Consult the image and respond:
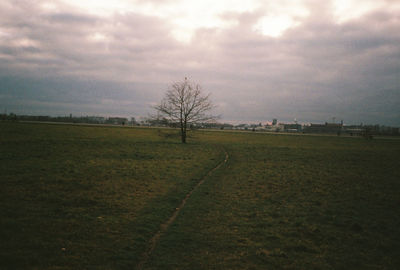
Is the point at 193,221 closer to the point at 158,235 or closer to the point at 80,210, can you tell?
the point at 158,235

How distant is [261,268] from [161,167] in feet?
44.0

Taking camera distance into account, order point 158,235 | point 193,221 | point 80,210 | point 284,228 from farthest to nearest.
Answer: point 80,210 < point 193,221 < point 284,228 < point 158,235

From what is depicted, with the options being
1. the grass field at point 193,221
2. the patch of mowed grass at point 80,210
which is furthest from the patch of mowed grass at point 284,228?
the patch of mowed grass at point 80,210

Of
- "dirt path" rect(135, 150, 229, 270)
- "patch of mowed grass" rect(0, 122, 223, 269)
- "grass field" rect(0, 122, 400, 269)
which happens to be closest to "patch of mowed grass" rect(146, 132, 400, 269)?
"grass field" rect(0, 122, 400, 269)

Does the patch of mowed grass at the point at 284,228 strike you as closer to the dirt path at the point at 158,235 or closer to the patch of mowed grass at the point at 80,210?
the dirt path at the point at 158,235

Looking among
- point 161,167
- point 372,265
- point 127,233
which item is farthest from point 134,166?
point 372,265

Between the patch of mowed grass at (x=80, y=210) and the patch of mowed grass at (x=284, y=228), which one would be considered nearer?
the patch of mowed grass at (x=80, y=210)

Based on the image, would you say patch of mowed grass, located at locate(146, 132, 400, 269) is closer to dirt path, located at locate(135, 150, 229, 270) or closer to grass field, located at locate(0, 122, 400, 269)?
grass field, located at locate(0, 122, 400, 269)

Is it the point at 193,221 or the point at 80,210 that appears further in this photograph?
the point at 80,210

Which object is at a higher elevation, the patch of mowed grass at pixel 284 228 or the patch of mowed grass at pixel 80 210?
the patch of mowed grass at pixel 80 210

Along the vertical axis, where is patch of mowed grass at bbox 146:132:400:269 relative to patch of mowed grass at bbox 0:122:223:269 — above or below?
below

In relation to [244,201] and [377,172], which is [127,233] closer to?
[244,201]

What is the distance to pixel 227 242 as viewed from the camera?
7008 mm

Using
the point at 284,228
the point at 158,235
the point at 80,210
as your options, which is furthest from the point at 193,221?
the point at 80,210
